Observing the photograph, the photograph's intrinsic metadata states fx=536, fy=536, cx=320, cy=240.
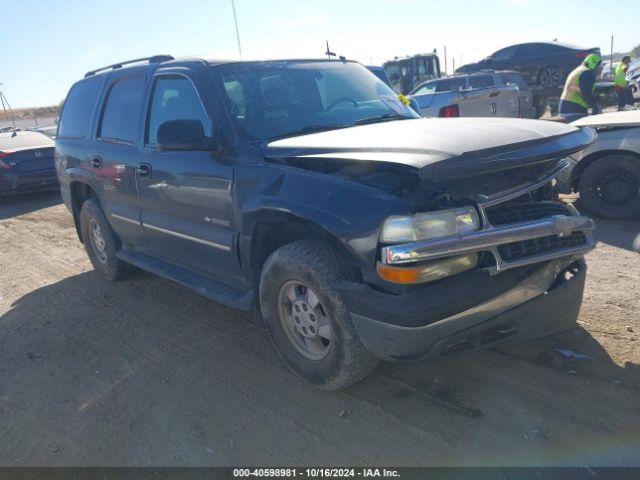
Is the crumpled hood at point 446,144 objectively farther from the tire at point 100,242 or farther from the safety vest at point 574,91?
the safety vest at point 574,91

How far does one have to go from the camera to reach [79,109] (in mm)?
5805

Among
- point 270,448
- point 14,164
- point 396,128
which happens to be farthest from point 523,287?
point 14,164

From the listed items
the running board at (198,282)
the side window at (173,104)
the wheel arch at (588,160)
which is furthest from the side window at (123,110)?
the wheel arch at (588,160)

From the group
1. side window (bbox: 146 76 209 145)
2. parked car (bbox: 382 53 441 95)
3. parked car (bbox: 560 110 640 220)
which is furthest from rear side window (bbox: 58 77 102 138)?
parked car (bbox: 382 53 441 95)

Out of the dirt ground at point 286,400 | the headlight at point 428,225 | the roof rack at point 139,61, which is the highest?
the roof rack at point 139,61

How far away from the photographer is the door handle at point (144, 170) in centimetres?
435

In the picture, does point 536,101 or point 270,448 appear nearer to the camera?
point 270,448

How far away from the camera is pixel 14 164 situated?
1087cm

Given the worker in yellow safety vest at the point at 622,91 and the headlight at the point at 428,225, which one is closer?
the headlight at the point at 428,225

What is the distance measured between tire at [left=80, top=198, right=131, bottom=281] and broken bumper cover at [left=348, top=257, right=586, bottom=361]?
3558mm

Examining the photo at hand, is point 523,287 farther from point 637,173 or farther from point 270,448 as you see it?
point 637,173

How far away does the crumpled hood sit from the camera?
8.76 ft

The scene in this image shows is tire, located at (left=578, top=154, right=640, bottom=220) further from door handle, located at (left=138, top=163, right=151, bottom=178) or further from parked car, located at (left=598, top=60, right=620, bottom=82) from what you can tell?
parked car, located at (left=598, top=60, right=620, bottom=82)

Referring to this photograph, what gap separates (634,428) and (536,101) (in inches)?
629
